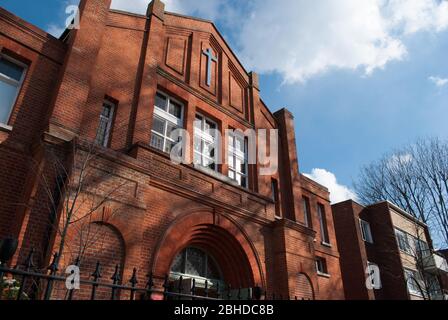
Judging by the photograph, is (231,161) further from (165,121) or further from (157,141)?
(157,141)

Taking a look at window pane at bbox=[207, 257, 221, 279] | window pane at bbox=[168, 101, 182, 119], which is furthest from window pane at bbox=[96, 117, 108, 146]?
window pane at bbox=[207, 257, 221, 279]

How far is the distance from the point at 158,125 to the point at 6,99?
4102mm

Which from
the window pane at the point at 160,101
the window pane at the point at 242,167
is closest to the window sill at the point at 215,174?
the window pane at the point at 242,167

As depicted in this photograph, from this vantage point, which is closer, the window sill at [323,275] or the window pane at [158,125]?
the window pane at [158,125]

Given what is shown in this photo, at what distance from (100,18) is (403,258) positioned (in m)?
26.0

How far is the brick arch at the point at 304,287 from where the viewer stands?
10812mm

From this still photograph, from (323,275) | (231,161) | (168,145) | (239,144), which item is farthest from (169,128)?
(323,275)

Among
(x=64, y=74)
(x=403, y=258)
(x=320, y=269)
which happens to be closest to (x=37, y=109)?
(x=64, y=74)

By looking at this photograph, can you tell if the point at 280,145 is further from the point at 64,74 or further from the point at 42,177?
the point at 42,177

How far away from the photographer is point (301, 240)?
11.9 meters

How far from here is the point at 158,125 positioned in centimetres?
1067

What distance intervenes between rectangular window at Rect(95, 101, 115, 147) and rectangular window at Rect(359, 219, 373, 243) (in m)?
22.0

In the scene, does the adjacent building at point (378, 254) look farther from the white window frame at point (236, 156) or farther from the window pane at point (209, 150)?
the window pane at point (209, 150)
